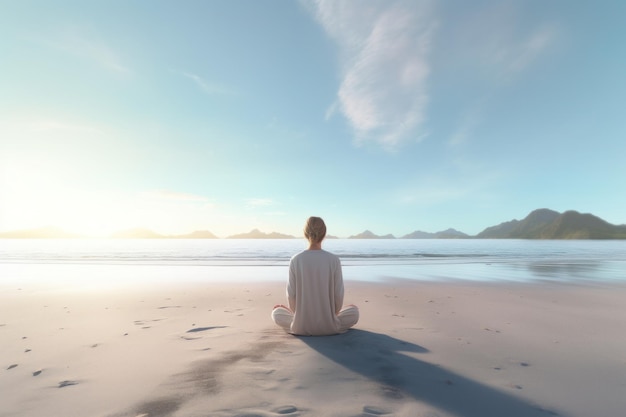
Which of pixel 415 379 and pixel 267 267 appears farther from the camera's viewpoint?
pixel 267 267

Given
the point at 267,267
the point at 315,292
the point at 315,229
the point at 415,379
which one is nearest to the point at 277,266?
the point at 267,267

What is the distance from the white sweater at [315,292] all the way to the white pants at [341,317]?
11 centimetres

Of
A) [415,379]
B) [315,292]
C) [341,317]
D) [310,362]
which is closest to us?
[415,379]

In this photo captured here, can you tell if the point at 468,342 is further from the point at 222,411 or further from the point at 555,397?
the point at 222,411

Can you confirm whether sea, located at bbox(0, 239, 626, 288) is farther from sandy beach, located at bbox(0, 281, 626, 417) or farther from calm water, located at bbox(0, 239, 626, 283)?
sandy beach, located at bbox(0, 281, 626, 417)

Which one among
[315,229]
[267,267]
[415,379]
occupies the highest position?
[315,229]

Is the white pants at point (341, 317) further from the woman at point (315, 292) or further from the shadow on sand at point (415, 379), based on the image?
the shadow on sand at point (415, 379)

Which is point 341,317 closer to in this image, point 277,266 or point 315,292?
point 315,292

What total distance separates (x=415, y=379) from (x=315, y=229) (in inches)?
102

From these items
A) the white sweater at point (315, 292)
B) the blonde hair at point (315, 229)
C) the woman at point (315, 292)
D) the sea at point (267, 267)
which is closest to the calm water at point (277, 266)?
the sea at point (267, 267)

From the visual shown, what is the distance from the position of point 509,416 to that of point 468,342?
8.23 ft

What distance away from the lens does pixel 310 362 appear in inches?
172

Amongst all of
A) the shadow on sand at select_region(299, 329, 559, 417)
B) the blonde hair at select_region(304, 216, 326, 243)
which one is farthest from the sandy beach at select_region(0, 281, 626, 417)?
the blonde hair at select_region(304, 216, 326, 243)

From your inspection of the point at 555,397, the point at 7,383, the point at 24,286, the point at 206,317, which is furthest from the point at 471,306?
the point at 24,286
